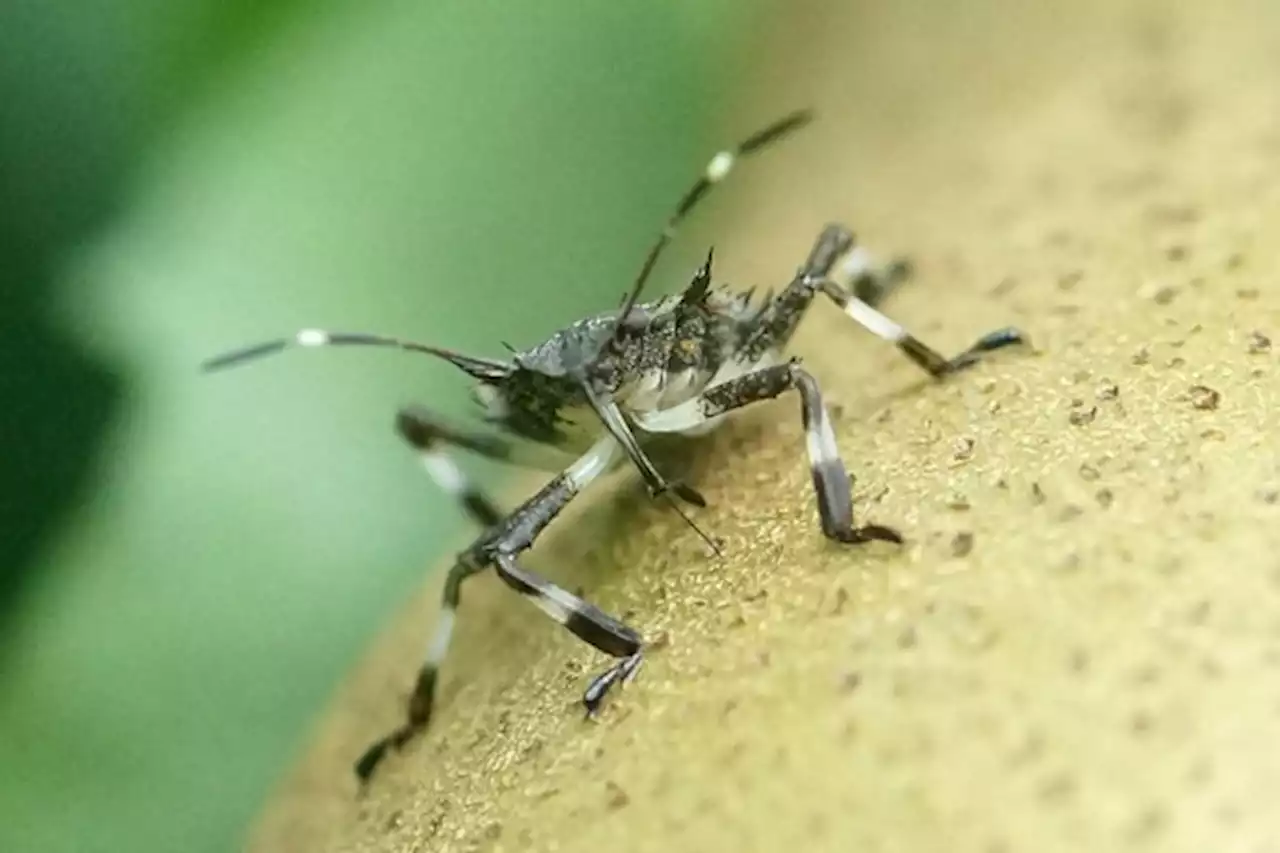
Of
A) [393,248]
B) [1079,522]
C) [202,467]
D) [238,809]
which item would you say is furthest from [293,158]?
[1079,522]

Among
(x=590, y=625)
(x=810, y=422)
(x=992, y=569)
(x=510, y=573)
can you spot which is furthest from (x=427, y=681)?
(x=992, y=569)

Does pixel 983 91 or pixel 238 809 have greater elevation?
pixel 983 91

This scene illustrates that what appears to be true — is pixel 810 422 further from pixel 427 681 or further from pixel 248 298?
pixel 248 298

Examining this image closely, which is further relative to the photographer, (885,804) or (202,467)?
(202,467)

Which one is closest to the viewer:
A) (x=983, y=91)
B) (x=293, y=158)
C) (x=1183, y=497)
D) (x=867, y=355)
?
(x=1183, y=497)

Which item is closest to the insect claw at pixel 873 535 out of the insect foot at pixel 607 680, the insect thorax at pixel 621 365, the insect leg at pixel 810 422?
the insect leg at pixel 810 422

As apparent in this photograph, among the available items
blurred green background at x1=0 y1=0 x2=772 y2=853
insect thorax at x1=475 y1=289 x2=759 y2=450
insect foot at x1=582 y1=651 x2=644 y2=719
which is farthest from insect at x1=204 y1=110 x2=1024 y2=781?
blurred green background at x1=0 y1=0 x2=772 y2=853

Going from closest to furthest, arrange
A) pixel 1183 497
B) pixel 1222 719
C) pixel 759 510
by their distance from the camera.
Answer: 1. pixel 1222 719
2. pixel 1183 497
3. pixel 759 510

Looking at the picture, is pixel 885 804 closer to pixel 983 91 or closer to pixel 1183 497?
pixel 1183 497

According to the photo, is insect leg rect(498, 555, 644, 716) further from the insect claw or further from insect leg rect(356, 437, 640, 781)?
the insect claw
